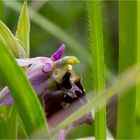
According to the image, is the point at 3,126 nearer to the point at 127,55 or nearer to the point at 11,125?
the point at 11,125

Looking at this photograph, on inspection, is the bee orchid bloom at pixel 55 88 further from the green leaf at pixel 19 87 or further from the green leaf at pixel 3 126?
the green leaf at pixel 19 87

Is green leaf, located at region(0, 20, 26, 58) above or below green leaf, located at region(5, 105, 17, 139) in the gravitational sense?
above

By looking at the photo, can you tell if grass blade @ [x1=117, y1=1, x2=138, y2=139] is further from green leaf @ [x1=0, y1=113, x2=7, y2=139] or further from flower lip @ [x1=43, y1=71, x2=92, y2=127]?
green leaf @ [x1=0, y1=113, x2=7, y2=139]

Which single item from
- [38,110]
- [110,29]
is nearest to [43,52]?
[110,29]

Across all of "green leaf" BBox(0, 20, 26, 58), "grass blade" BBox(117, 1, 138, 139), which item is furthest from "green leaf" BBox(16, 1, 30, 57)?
"grass blade" BBox(117, 1, 138, 139)

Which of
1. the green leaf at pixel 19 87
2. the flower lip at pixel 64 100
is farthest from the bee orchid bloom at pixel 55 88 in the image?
the green leaf at pixel 19 87

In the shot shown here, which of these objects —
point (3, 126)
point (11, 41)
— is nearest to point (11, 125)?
point (3, 126)
